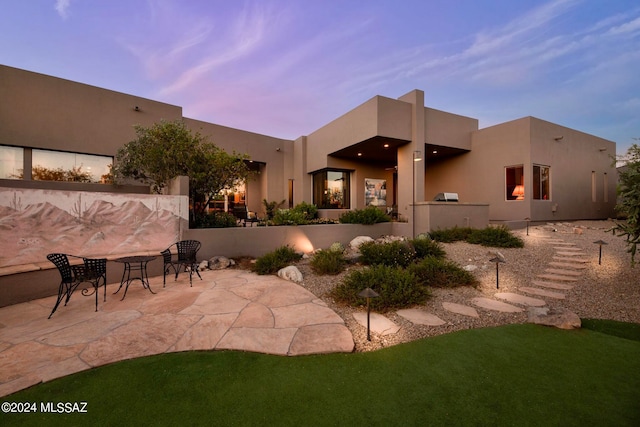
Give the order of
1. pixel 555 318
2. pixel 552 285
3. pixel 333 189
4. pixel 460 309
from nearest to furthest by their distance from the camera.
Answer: pixel 555 318 < pixel 460 309 < pixel 552 285 < pixel 333 189

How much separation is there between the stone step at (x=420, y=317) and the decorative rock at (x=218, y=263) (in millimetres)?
5094

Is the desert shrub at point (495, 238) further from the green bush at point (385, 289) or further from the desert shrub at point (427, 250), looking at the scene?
the green bush at point (385, 289)

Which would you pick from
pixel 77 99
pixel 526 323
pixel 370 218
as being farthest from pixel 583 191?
pixel 77 99

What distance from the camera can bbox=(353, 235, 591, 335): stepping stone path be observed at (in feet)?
12.5

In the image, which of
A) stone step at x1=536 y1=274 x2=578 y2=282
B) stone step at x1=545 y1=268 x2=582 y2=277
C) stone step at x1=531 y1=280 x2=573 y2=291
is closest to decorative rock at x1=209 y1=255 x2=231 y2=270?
stone step at x1=531 y1=280 x2=573 y2=291

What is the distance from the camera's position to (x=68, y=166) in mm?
10258

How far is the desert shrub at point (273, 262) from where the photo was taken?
674 cm

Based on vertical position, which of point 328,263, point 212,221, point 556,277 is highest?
point 212,221

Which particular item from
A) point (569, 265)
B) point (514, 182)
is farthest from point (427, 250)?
point (514, 182)

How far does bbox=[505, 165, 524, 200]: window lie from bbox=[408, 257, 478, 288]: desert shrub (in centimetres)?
892

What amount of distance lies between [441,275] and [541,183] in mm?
10707

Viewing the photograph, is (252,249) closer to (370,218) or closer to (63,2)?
(370,218)

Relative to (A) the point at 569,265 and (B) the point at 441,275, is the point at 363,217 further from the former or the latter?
(A) the point at 569,265

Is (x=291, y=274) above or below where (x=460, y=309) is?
Answer: above
